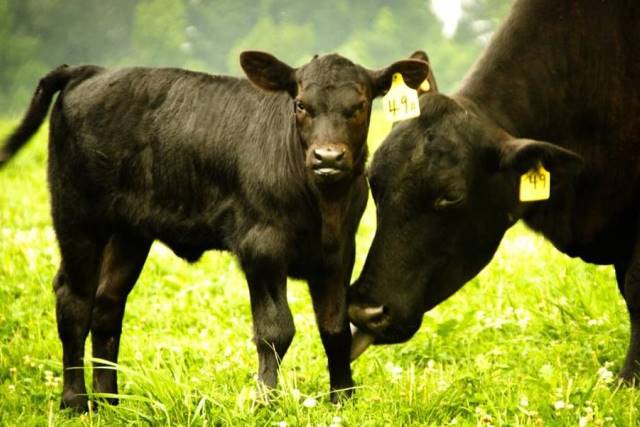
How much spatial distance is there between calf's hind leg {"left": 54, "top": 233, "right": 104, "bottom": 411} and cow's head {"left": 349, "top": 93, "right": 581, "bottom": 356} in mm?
1624

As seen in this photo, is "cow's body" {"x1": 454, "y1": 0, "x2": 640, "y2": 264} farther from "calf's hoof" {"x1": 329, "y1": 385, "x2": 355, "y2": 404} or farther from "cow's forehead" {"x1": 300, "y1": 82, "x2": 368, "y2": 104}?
"calf's hoof" {"x1": 329, "y1": 385, "x2": 355, "y2": 404}

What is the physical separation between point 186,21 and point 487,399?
1204 inches

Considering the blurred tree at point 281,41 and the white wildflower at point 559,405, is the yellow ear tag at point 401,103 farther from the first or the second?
the blurred tree at point 281,41

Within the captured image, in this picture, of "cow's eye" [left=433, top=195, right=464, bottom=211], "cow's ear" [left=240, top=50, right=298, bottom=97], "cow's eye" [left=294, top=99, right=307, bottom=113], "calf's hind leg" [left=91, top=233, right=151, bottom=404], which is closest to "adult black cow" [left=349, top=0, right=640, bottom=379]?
"cow's eye" [left=433, top=195, right=464, bottom=211]

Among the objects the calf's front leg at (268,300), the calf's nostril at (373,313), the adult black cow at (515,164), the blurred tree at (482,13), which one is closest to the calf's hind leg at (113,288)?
the calf's front leg at (268,300)

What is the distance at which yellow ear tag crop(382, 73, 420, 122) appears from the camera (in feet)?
16.7

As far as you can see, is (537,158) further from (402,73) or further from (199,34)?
(199,34)

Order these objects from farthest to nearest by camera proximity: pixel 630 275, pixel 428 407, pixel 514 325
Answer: pixel 514 325 < pixel 630 275 < pixel 428 407

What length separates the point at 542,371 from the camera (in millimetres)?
5457

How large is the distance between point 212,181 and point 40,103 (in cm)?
143

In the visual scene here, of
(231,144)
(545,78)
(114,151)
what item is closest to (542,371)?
(545,78)

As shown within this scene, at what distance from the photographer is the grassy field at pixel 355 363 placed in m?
4.71

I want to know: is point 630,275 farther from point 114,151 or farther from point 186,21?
point 186,21

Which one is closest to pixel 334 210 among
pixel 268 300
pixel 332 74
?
pixel 268 300
